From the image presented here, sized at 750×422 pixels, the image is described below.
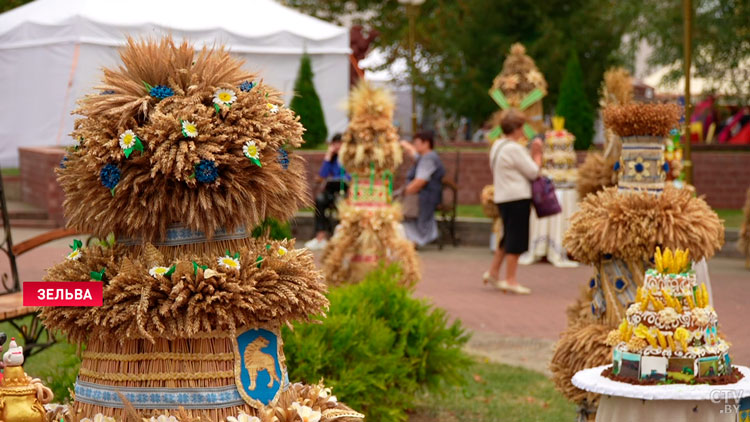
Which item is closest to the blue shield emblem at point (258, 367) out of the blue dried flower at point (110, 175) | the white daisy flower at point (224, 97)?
the blue dried flower at point (110, 175)

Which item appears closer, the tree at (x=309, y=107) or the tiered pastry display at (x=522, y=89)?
the tiered pastry display at (x=522, y=89)

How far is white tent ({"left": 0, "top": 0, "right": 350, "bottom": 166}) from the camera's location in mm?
23578

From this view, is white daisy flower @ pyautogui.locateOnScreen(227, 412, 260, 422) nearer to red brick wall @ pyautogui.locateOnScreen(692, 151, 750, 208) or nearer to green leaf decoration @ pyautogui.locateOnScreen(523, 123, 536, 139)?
green leaf decoration @ pyautogui.locateOnScreen(523, 123, 536, 139)

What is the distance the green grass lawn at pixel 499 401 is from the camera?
7.55 meters

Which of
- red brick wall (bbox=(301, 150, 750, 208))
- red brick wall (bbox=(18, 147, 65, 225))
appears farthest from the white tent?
red brick wall (bbox=(301, 150, 750, 208))

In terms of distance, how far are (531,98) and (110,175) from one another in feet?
43.4

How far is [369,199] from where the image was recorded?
10953 millimetres

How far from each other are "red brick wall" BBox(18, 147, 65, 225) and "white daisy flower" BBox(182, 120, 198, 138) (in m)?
15.4

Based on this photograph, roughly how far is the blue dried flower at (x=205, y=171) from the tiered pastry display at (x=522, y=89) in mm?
13056

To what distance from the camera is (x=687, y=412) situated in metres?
4.79

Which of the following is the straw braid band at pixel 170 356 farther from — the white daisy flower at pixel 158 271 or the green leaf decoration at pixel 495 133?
the green leaf decoration at pixel 495 133

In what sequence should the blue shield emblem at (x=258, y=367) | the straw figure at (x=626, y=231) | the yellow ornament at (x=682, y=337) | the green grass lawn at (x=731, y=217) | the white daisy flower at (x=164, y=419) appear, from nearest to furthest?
the white daisy flower at (x=164, y=419), the blue shield emblem at (x=258, y=367), the yellow ornament at (x=682, y=337), the straw figure at (x=626, y=231), the green grass lawn at (x=731, y=217)

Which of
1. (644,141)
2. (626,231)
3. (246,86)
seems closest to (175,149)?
(246,86)

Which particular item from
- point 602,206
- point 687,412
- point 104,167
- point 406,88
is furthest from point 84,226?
point 406,88
